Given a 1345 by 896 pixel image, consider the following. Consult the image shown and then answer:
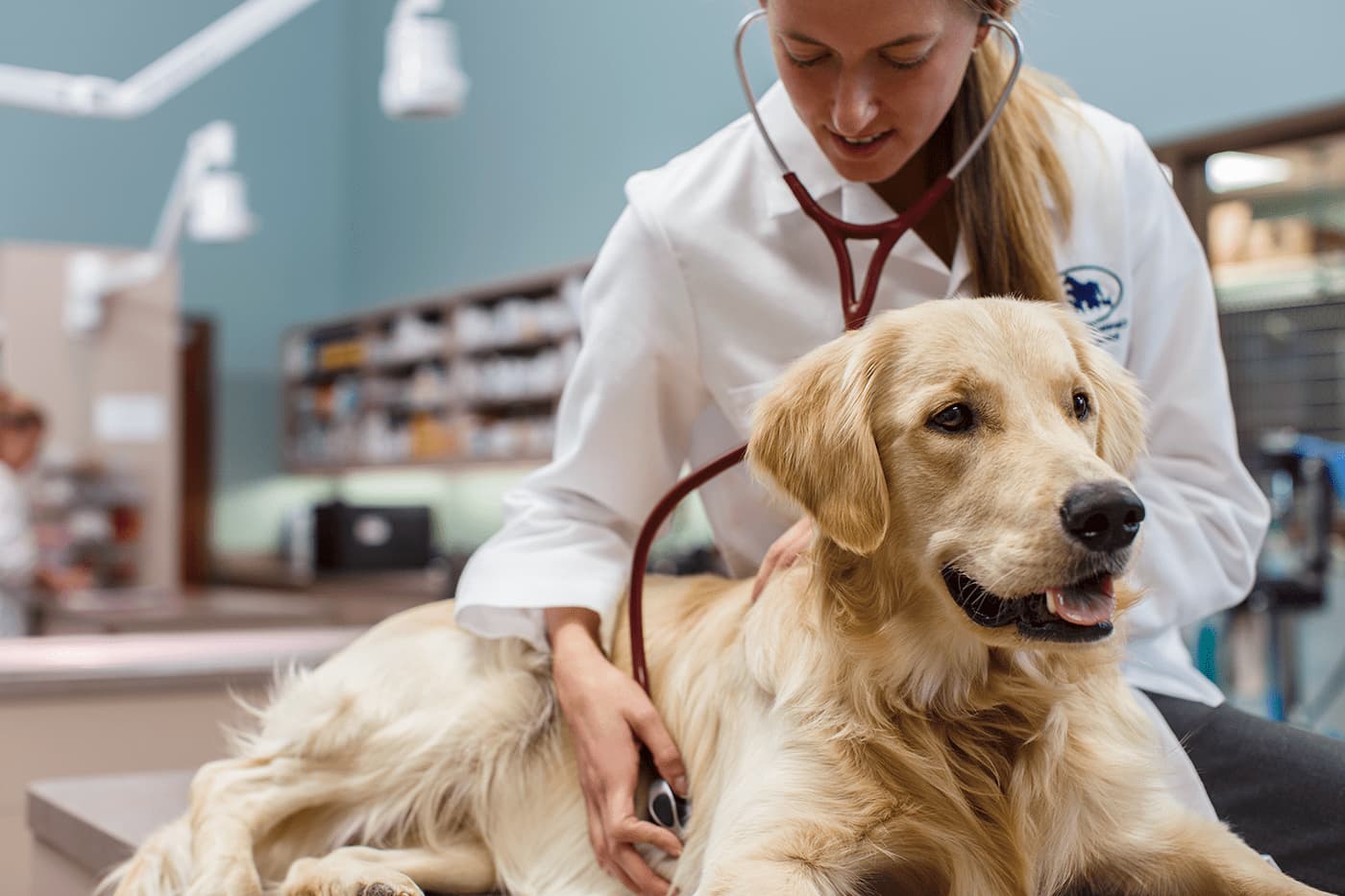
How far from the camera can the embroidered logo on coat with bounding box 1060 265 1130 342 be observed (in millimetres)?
1469

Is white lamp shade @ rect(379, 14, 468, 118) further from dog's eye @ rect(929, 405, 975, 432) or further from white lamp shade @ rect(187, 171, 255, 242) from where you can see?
dog's eye @ rect(929, 405, 975, 432)

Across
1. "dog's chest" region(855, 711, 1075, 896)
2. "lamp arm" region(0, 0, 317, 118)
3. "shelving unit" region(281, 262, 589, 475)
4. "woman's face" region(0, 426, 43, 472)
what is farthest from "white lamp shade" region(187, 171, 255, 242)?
"dog's chest" region(855, 711, 1075, 896)

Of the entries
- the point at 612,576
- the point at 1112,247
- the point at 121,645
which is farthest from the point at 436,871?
the point at 121,645

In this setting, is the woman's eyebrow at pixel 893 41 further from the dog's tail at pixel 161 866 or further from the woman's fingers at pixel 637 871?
the dog's tail at pixel 161 866

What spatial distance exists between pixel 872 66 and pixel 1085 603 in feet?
1.80

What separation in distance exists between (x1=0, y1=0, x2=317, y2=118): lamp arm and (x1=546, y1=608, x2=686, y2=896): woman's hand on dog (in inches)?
140

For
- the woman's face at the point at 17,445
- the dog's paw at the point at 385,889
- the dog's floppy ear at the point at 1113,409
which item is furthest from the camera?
the woman's face at the point at 17,445

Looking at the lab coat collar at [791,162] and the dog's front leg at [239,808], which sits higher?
the lab coat collar at [791,162]

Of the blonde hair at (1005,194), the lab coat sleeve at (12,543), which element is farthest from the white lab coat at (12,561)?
the blonde hair at (1005,194)

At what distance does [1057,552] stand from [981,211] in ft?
1.80

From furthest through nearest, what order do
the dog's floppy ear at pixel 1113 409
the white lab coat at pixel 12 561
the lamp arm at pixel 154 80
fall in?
the white lab coat at pixel 12 561 → the lamp arm at pixel 154 80 → the dog's floppy ear at pixel 1113 409

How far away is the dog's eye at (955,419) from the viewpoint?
1097 mm

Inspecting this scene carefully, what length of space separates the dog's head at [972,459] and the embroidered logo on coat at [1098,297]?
0.80ft

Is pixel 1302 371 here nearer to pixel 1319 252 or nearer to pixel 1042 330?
pixel 1319 252
